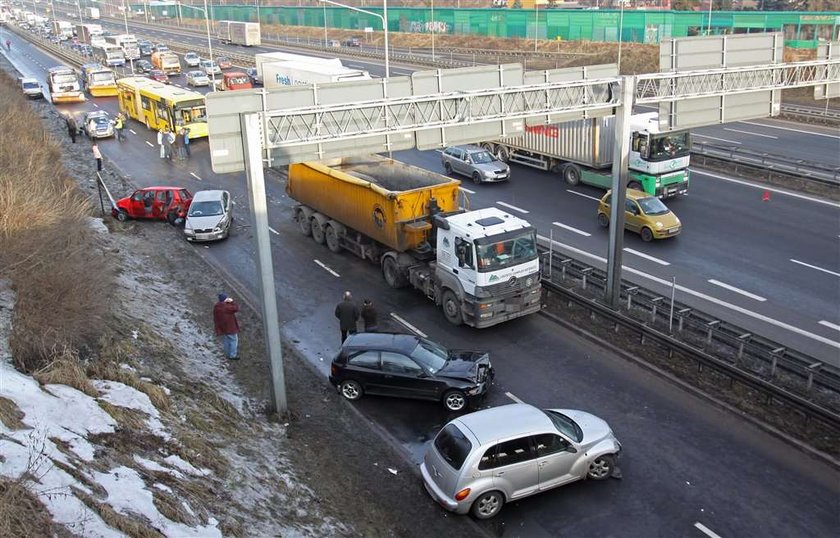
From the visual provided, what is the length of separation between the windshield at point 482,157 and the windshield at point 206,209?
40.6 feet

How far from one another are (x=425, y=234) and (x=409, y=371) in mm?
6450

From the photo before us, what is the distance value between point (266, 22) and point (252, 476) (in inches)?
5137

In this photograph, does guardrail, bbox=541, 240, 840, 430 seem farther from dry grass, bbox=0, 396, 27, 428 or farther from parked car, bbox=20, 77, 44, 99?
parked car, bbox=20, 77, 44, 99

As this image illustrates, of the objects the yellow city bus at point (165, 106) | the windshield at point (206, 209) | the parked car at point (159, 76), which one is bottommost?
the windshield at point (206, 209)

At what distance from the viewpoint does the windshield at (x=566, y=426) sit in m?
11.8

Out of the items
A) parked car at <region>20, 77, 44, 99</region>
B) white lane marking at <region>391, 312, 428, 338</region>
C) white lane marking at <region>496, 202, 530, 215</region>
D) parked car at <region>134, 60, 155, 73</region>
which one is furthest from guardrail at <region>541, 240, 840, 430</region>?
parked car at <region>134, 60, 155, 73</region>

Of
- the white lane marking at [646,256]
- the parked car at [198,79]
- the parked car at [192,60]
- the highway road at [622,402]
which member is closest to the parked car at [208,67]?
the parked car at [192,60]

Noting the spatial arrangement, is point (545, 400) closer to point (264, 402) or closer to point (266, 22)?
point (264, 402)

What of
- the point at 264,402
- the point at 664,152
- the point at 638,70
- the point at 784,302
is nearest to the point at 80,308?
the point at 264,402

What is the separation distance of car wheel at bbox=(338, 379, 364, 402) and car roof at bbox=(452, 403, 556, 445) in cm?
370

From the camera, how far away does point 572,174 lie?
3144cm

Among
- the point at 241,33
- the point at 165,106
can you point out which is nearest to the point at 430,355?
the point at 165,106

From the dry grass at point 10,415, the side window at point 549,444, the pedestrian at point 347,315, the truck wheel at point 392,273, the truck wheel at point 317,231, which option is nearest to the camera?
the dry grass at point 10,415

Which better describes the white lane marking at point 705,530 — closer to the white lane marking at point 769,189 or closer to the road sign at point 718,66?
the road sign at point 718,66
